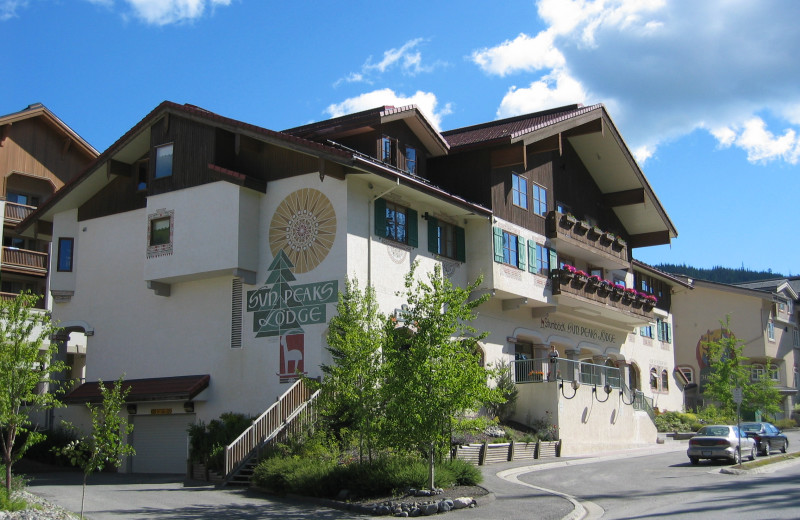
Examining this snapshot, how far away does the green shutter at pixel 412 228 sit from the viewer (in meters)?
30.0

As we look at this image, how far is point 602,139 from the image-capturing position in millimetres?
39344

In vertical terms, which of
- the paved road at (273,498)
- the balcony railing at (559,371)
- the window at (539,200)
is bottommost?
the paved road at (273,498)

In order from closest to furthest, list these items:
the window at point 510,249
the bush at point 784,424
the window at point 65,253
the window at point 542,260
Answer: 1. the window at point 510,249
2. the window at point 65,253
3. the window at point 542,260
4. the bush at point 784,424

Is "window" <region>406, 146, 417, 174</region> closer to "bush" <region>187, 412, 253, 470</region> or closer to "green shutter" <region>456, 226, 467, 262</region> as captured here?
"green shutter" <region>456, 226, 467, 262</region>

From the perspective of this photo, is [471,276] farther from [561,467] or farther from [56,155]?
[56,155]

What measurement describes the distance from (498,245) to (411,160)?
4472 mm

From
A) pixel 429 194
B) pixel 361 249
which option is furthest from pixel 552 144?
pixel 361 249

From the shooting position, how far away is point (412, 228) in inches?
1185

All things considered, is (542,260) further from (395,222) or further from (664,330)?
(664,330)

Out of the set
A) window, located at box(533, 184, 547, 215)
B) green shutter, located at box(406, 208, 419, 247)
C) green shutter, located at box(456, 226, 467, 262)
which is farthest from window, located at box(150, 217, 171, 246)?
window, located at box(533, 184, 547, 215)

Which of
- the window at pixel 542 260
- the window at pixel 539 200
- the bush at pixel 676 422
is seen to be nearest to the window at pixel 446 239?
the window at pixel 542 260

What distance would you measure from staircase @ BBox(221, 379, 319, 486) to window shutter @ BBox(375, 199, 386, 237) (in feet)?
19.7

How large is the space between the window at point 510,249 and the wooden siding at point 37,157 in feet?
80.7

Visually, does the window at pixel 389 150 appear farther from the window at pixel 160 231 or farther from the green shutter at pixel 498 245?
the window at pixel 160 231
